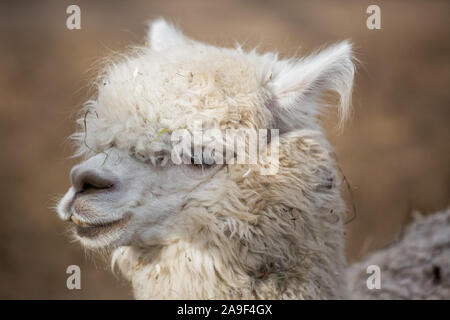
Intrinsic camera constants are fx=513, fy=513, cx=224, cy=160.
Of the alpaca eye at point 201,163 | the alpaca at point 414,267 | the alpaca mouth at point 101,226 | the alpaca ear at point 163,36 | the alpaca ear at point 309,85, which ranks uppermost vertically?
the alpaca ear at point 163,36

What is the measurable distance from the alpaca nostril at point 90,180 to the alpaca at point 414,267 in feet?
5.19

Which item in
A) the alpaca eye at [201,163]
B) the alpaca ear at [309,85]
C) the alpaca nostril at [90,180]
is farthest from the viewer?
the alpaca ear at [309,85]

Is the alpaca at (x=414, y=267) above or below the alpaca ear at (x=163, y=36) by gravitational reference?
below

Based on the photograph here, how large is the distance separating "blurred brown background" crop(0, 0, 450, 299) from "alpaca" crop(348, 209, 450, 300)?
210cm

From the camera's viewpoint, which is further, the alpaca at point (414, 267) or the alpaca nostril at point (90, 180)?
the alpaca at point (414, 267)

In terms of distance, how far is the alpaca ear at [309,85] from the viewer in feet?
6.16

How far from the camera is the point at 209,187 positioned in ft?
5.75

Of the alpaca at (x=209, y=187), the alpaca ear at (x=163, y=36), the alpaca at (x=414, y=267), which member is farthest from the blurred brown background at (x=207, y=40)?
the alpaca at (x=209, y=187)

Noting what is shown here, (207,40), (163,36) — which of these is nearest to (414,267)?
(163,36)

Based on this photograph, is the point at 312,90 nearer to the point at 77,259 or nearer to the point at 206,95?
the point at 206,95

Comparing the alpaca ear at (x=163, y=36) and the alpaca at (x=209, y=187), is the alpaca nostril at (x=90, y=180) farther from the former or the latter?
the alpaca ear at (x=163, y=36)

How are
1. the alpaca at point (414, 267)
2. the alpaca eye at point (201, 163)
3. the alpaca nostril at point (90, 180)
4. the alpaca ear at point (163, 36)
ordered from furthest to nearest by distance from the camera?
the alpaca at point (414, 267) → the alpaca ear at point (163, 36) → the alpaca eye at point (201, 163) → the alpaca nostril at point (90, 180)
